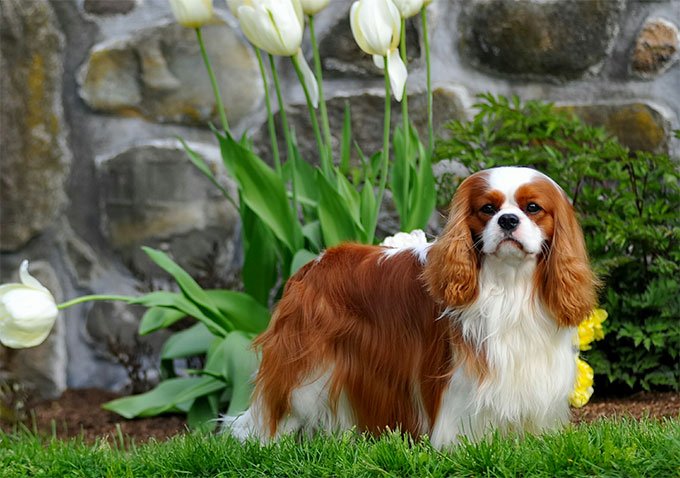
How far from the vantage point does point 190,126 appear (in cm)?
539

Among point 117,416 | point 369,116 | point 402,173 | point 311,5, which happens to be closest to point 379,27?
point 311,5

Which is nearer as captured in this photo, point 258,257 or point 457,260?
point 457,260

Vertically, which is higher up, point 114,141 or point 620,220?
point 114,141

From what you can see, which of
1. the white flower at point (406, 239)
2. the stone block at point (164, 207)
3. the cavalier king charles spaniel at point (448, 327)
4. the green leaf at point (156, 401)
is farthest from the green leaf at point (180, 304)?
the stone block at point (164, 207)

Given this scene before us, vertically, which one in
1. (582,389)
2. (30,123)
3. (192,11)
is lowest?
(582,389)

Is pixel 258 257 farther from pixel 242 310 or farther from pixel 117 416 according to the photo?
pixel 117 416

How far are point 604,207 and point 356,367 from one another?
151cm

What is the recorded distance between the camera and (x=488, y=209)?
10.3ft

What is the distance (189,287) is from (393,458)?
154cm

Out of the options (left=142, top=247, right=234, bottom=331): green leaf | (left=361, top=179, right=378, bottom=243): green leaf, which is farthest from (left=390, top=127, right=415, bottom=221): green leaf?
(left=142, top=247, right=234, bottom=331): green leaf

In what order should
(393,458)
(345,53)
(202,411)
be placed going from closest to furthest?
(393,458), (202,411), (345,53)

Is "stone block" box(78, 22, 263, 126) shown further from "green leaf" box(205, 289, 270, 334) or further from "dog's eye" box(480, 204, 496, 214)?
"dog's eye" box(480, 204, 496, 214)

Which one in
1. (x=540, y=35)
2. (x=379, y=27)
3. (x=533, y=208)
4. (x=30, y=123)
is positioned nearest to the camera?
(x=533, y=208)

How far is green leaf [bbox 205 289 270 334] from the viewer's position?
14.6ft
